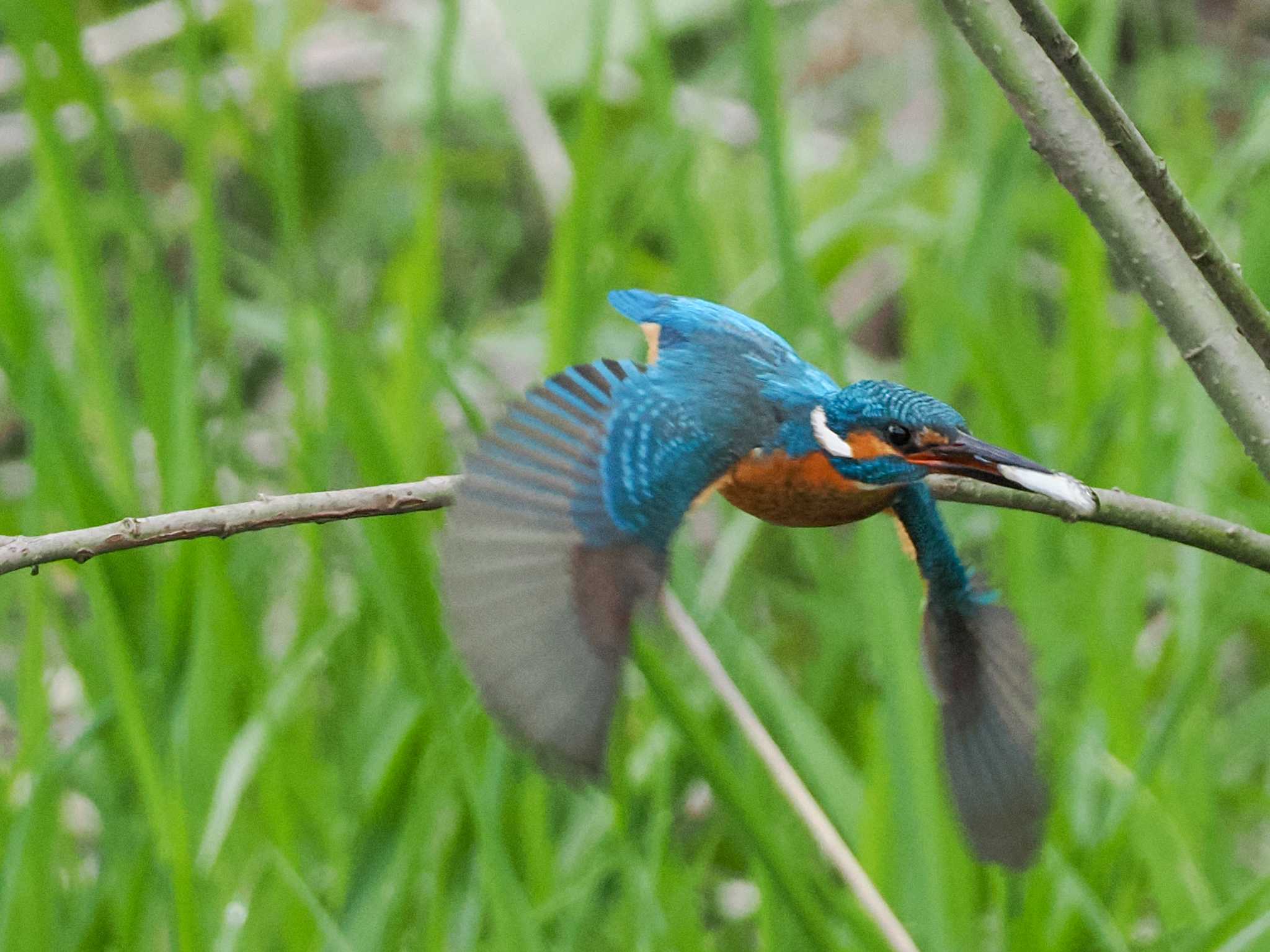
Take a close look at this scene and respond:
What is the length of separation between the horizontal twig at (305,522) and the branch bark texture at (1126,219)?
1.4 inches

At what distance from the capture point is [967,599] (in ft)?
2.93

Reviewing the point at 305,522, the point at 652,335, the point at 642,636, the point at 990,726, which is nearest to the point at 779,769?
the point at 642,636

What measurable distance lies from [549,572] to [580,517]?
34 millimetres

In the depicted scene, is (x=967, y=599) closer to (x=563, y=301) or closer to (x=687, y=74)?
(x=563, y=301)

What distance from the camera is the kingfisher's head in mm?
727

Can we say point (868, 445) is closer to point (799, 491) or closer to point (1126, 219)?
point (799, 491)

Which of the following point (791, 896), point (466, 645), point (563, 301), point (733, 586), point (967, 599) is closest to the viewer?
point (466, 645)

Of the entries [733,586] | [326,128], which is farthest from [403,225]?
[733,586]

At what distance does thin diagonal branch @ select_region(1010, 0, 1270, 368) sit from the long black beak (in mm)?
113

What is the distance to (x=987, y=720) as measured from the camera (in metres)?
0.92

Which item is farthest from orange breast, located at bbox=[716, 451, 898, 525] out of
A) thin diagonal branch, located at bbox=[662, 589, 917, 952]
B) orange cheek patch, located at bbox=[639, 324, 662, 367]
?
thin diagonal branch, located at bbox=[662, 589, 917, 952]

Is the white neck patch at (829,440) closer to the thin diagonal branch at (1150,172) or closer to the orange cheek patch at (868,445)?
the orange cheek patch at (868,445)

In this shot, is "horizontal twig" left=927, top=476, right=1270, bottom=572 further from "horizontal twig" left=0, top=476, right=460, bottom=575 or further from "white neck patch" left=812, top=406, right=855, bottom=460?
"horizontal twig" left=0, top=476, right=460, bottom=575

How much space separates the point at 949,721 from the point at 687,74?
8.40ft
